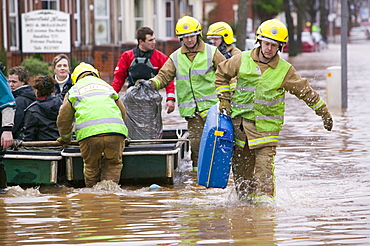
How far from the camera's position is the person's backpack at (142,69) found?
34.2 ft

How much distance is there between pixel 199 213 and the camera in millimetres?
7191

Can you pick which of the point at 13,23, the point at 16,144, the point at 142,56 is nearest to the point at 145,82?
the point at 142,56

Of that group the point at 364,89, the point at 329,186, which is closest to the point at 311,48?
the point at 364,89

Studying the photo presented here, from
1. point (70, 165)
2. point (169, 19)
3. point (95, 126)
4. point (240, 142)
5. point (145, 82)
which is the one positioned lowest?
point (70, 165)

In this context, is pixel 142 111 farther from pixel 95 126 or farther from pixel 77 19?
pixel 77 19

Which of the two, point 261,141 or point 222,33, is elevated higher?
point 222,33

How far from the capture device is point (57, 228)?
6.62 meters

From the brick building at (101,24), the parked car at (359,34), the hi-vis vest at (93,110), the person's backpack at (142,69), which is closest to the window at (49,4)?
the brick building at (101,24)

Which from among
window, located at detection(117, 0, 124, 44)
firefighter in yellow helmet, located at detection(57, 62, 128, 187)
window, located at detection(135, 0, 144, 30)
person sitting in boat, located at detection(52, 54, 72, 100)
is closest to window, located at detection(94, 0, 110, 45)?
window, located at detection(117, 0, 124, 44)

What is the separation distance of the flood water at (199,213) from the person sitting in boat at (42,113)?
76 centimetres

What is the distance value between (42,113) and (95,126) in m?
1.31

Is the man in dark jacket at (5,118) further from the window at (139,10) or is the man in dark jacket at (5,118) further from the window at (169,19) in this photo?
the window at (169,19)

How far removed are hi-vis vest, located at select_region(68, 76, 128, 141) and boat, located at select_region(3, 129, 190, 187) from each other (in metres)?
0.49

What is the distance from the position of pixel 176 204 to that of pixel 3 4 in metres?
14.2
